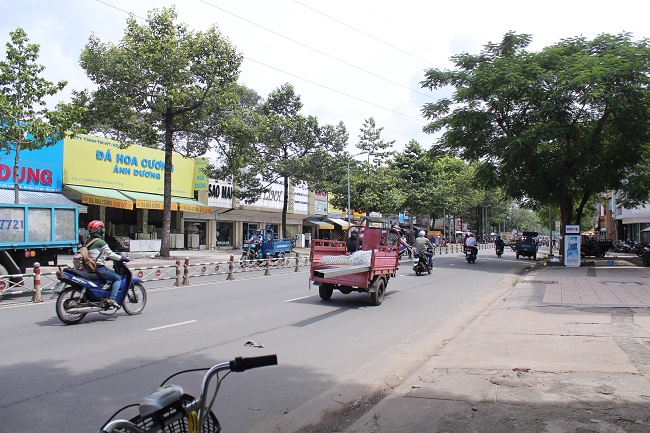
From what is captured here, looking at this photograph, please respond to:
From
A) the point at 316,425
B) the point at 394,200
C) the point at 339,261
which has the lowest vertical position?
the point at 316,425

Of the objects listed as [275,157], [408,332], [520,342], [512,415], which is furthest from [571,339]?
[275,157]

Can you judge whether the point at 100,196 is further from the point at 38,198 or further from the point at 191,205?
the point at 191,205

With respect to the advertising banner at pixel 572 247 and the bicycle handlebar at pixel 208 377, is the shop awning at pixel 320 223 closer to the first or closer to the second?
the advertising banner at pixel 572 247

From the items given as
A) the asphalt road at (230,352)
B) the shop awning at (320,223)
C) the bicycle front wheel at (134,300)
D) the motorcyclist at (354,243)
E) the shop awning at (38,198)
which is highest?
the shop awning at (38,198)

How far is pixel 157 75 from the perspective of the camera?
74.4 feet

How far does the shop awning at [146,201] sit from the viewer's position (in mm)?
29016

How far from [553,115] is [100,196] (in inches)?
938

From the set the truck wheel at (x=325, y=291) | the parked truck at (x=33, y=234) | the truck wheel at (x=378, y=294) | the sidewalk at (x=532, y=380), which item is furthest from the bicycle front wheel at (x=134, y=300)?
the sidewalk at (x=532, y=380)

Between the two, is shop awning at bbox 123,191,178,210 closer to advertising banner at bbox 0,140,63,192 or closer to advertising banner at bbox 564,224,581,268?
advertising banner at bbox 0,140,63,192

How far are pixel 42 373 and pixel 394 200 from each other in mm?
39901

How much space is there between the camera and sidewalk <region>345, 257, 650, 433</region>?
439 centimetres

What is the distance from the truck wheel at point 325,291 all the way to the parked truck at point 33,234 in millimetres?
7354

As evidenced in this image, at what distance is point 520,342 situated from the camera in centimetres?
779

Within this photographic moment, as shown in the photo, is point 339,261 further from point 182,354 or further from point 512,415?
point 512,415
